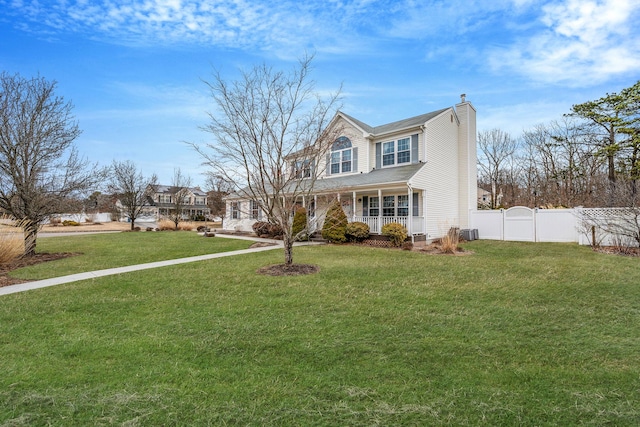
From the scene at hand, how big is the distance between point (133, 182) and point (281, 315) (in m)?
31.9

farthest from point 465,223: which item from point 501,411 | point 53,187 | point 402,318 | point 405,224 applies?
point 53,187

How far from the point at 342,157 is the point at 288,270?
12.7m

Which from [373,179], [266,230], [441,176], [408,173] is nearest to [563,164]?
[441,176]

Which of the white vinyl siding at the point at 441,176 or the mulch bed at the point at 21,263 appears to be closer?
the mulch bed at the point at 21,263

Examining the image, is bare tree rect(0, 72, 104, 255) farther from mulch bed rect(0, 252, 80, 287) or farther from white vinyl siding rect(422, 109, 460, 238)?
white vinyl siding rect(422, 109, 460, 238)

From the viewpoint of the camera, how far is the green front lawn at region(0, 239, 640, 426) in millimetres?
2551

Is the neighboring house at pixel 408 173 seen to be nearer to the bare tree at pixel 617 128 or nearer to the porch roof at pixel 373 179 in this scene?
the porch roof at pixel 373 179

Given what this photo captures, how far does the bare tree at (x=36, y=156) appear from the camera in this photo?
36.8ft

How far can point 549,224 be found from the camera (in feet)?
49.8

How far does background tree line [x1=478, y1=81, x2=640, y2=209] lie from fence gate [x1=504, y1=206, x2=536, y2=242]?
291cm

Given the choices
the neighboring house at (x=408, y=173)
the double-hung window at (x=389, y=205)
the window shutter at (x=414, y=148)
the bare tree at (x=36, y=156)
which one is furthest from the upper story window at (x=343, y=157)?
the bare tree at (x=36, y=156)

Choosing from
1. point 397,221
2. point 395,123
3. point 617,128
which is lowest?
point 397,221

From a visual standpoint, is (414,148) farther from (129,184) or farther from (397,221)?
(129,184)

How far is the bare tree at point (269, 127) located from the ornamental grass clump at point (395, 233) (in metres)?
6.20
